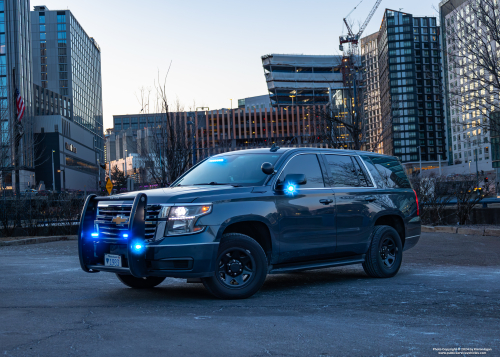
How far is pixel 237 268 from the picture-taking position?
23.7 ft

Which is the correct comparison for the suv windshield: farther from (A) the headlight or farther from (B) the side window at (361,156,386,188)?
(B) the side window at (361,156,386,188)

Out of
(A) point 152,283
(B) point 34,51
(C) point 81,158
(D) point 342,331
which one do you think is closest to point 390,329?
(D) point 342,331

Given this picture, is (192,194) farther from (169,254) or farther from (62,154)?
(62,154)

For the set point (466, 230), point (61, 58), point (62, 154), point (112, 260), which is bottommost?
point (466, 230)

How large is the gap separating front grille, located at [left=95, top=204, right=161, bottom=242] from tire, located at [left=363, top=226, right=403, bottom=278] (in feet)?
12.2

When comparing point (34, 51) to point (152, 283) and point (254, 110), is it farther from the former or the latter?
point (152, 283)

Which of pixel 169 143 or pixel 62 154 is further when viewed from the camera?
pixel 62 154

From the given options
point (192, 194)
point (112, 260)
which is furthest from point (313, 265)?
point (112, 260)

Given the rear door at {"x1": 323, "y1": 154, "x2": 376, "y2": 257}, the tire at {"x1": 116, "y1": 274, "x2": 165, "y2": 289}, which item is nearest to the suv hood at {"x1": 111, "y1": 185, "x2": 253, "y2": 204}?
the tire at {"x1": 116, "y1": 274, "x2": 165, "y2": 289}

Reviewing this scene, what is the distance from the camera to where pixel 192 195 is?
702 cm

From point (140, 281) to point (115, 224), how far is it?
144cm

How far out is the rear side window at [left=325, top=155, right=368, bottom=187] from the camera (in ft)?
28.9

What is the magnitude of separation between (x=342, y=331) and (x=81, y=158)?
133074 millimetres

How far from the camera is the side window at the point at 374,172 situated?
9.49 m
